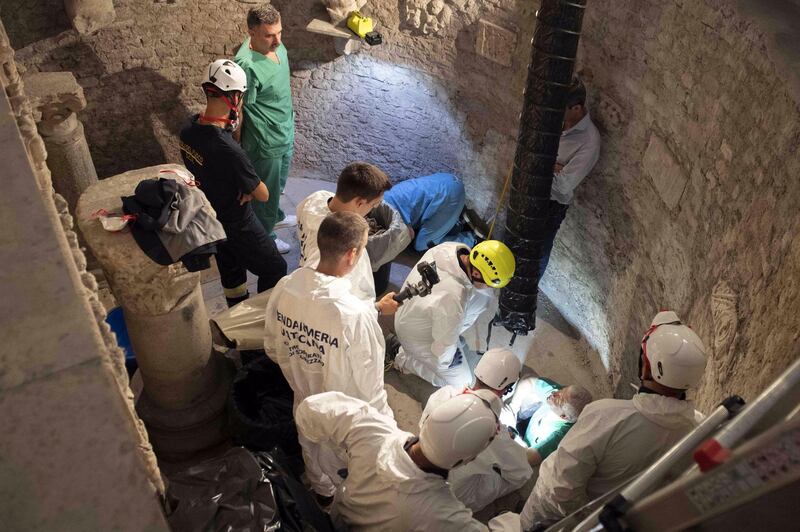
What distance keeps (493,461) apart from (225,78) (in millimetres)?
3131

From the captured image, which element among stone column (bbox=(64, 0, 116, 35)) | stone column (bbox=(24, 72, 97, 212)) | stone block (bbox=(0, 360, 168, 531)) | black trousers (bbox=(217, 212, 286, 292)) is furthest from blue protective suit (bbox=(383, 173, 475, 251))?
stone block (bbox=(0, 360, 168, 531))

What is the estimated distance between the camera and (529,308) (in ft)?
15.9

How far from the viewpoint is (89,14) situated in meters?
5.41

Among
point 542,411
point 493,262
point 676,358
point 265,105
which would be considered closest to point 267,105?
point 265,105

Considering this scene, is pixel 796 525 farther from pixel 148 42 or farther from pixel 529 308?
pixel 148 42

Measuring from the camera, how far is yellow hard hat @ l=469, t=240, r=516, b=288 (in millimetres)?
4070

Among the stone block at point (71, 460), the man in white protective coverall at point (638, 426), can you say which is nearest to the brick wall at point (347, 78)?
the man in white protective coverall at point (638, 426)

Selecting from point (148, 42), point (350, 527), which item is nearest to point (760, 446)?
point (350, 527)

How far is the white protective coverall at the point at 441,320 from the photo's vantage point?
13.7ft

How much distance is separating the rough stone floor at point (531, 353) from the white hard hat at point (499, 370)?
88 cm

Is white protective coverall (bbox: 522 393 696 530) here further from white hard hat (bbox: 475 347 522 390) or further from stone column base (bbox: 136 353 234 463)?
stone column base (bbox: 136 353 234 463)

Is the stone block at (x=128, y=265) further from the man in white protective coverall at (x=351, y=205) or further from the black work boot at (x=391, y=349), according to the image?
the black work boot at (x=391, y=349)

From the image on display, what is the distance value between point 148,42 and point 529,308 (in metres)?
4.29

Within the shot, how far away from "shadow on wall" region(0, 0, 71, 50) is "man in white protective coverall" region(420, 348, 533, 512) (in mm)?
4655
